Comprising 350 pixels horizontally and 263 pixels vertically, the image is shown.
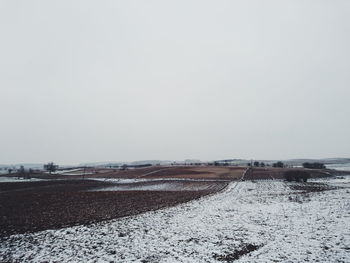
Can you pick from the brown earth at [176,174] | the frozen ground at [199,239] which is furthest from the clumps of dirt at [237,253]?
the brown earth at [176,174]

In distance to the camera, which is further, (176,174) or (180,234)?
(176,174)

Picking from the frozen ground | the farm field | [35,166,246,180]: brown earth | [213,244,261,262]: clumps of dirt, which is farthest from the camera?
[35,166,246,180]: brown earth

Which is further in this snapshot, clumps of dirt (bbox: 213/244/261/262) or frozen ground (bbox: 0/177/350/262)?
frozen ground (bbox: 0/177/350/262)

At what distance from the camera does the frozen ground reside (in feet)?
40.3

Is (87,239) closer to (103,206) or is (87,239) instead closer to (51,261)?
(51,261)

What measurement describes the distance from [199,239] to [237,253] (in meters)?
3.03

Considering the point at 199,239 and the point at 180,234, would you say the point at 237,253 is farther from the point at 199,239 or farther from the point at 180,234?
the point at 180,234

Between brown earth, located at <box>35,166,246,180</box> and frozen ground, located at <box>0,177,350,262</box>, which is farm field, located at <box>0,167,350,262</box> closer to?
frozen ground, located at <box>0,177,350,262</box>

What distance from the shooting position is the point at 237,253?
12570mm

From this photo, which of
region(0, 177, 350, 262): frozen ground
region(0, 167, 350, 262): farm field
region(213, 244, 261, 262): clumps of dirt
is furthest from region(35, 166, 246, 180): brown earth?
region(213, 244, 261, 262): clumps of dirt

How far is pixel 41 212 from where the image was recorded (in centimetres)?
2442

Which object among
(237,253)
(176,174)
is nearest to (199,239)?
(237,253)

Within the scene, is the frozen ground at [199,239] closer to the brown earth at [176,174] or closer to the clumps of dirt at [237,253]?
the clumps of dirt at [237,253]

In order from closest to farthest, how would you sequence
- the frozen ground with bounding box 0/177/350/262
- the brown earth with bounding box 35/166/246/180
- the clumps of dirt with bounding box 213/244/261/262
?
the clumps of dirt with bounding box 213/244/261/262 → the frozen ground with bounding box 0/177/350/262 → the brown earth with bounding box 35/166/246/180
